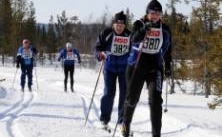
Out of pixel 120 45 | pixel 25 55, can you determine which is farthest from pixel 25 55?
pixel 120 45

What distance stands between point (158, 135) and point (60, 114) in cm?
457

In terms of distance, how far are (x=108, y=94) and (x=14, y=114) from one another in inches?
107

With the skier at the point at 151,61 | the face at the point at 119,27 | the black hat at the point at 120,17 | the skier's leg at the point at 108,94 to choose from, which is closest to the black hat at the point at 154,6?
the skier at the point at 151,61

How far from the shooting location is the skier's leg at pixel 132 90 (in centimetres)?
677

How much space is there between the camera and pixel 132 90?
22.4 feet

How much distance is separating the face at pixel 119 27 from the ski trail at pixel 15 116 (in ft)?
8.11

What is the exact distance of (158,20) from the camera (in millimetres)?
6637

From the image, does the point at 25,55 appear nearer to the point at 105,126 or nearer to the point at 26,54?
the point at 26,54

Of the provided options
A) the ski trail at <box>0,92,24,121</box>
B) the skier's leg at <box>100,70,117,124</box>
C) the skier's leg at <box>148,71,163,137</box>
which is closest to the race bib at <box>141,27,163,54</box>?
the skier's leg at <box>148,71,163,137</box>

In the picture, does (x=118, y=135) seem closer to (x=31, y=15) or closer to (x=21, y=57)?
(x=21, y=57)

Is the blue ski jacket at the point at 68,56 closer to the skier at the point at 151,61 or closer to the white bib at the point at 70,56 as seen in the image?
the white bib at the point at 70,56

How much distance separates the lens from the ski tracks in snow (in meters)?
7.91

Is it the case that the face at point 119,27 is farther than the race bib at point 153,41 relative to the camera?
Yes

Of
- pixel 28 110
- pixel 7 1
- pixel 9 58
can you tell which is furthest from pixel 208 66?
pixel 9 58
